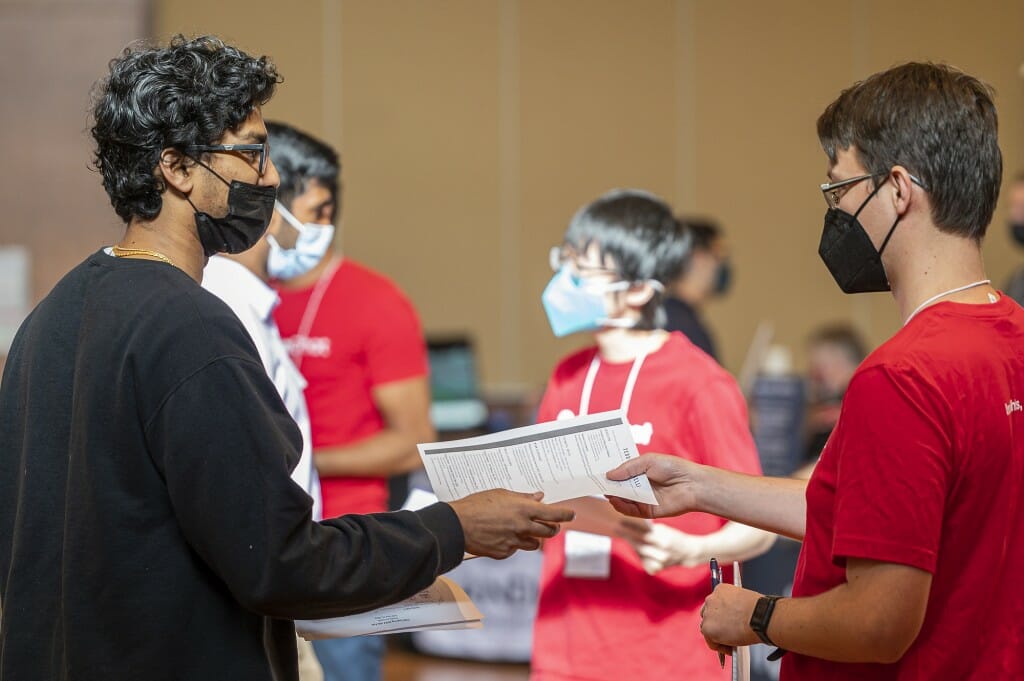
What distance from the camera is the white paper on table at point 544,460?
169 centimetres

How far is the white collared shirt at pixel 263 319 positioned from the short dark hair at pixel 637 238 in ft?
2.17

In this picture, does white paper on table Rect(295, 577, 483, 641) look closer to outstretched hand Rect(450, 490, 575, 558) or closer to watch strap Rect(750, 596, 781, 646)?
outstretched hand Rect(450, 490, 575, 558)

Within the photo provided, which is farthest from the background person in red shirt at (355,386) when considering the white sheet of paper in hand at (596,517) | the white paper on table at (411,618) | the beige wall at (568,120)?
the beige wall at (568,120)

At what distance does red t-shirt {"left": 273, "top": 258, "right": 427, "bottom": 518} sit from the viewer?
2916 mm

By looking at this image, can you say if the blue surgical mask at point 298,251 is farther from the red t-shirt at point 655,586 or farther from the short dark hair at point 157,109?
the short dark hair at point 157,109

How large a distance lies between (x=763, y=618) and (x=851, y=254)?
0.48 m

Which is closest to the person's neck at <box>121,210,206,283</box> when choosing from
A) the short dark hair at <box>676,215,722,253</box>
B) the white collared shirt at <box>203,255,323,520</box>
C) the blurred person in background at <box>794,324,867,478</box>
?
the white collared shirt at <box>203,255,323,520</box>

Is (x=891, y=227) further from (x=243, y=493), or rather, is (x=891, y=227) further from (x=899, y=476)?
(x=243, y=493)

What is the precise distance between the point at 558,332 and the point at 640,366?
10.2 inches

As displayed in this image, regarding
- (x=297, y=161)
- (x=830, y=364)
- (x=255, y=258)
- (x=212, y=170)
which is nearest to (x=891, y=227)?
(x=212, y=170)

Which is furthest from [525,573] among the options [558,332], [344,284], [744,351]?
[744,351]

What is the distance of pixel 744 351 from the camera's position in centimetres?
715

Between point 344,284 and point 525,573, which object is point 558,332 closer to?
point 344,284

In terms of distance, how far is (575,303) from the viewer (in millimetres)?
2361
